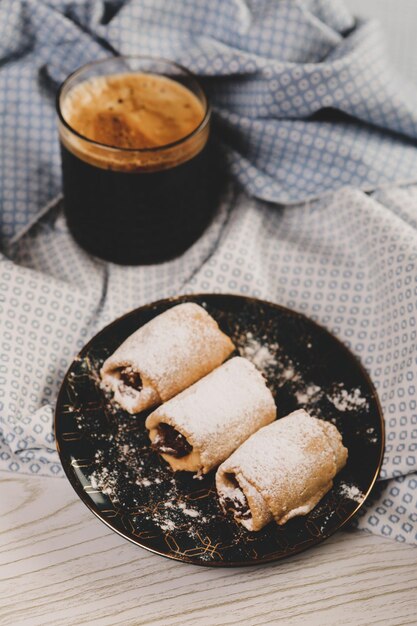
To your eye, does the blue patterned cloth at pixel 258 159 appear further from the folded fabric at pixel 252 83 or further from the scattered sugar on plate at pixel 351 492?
the scattered sugar on plate at pixel 351 492

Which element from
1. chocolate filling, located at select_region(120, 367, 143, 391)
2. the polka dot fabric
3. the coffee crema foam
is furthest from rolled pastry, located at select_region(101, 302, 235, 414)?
the coffee crema foam

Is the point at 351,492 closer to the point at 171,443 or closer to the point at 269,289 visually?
the point at 171,443

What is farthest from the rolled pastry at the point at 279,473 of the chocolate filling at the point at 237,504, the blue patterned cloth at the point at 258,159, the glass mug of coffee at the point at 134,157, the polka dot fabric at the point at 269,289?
the glass mug of coffee at the point at 134,157

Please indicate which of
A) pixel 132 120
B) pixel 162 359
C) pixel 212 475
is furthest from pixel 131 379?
pixel 132 120

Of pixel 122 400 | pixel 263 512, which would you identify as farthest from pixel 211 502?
pixel 122 400

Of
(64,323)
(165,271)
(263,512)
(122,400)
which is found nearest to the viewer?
(263,512)

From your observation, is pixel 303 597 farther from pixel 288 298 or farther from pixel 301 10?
pixel 301 10

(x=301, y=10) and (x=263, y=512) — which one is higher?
(x=301, y=10)
